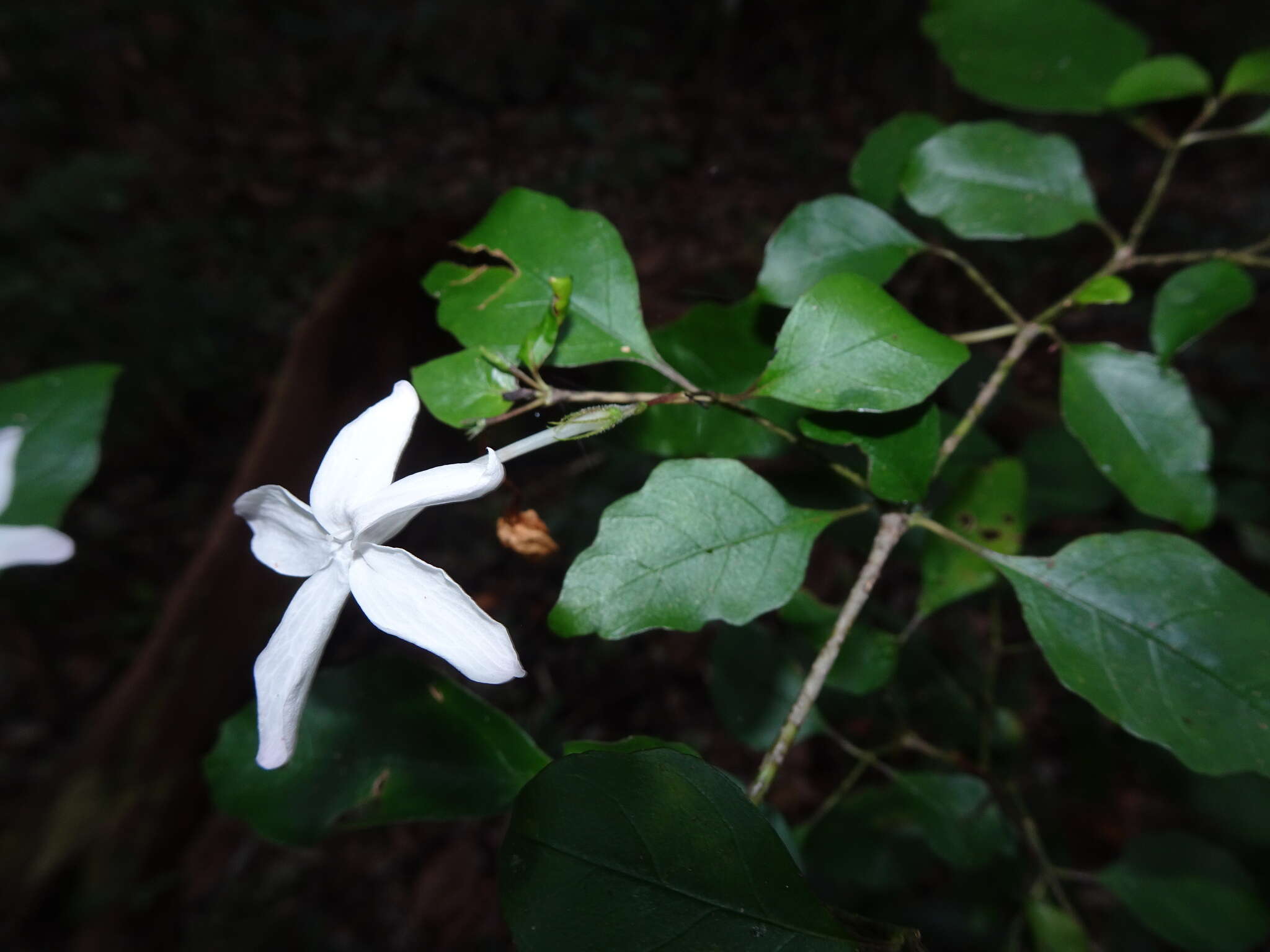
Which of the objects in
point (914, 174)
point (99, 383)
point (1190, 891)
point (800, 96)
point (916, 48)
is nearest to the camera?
point (914, 174)

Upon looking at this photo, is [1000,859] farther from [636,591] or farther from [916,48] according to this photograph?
[916,48]

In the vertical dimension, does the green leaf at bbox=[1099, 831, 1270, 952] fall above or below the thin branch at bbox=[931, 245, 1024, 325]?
below

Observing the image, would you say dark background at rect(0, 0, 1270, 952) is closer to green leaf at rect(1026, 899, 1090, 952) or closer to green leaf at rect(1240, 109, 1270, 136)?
green leaf at rect(1026, 899, 1090, 952)

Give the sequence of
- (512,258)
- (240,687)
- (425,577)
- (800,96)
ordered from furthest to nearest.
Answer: (800,96)
(240,687)
(512,258)
(425,577)

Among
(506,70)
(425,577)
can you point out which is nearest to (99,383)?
(425,577)

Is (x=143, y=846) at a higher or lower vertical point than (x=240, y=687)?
lower

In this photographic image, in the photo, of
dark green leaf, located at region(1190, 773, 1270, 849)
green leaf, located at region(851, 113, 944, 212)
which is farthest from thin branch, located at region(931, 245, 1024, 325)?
dark green leaf, located at region(1190, 773, 1270, 849)
